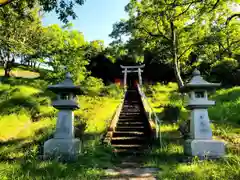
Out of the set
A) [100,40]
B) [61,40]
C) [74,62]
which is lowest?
[74,62]

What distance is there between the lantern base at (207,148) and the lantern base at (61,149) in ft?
9.50

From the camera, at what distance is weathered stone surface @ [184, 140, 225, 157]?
6.43m

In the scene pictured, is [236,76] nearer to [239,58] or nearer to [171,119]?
[239,58]

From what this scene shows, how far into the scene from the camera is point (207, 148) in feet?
21.3

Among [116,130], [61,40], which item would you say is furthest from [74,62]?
[116,130]

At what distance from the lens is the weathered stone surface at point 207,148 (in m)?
6.43

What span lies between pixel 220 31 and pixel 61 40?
32.2 feet

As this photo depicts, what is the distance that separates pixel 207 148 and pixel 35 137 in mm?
5571

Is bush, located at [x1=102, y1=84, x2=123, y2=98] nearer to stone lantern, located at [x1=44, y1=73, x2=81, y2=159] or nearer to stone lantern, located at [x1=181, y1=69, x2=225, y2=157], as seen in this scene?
stone lantern, located at [x1=44, y1=73, x2=81, y2=159]

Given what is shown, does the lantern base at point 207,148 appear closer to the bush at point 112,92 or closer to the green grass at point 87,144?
the green grass at point 87,144

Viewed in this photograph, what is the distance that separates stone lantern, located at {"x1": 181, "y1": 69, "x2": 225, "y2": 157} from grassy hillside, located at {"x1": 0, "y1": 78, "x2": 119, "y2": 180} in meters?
2.22

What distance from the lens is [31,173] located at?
4969 mm

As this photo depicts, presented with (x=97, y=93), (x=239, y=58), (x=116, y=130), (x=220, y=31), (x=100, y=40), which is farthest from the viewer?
(x=100, y=40)

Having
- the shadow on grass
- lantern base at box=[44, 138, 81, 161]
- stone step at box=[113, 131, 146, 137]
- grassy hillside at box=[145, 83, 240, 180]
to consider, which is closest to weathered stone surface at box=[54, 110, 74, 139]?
lantern base at box=[44, 138, 81, 161]
